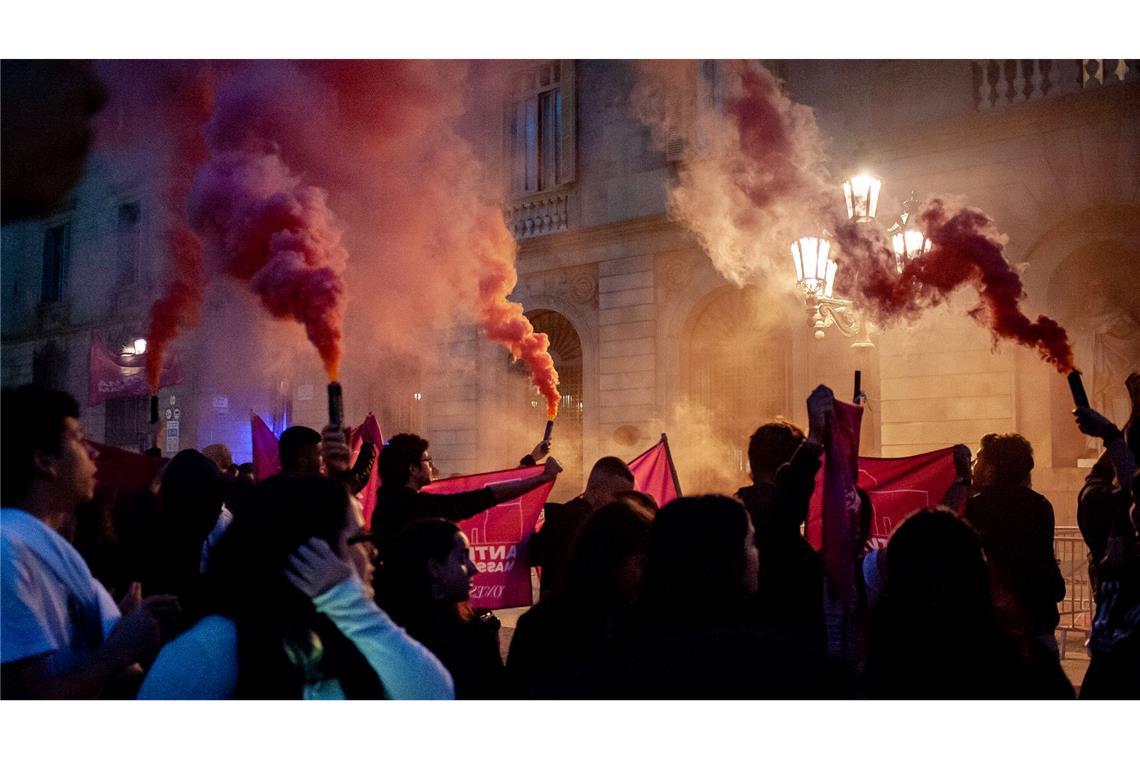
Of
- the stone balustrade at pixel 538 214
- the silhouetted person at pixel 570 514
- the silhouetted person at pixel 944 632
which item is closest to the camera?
the silhouetted person at pixel 944 632

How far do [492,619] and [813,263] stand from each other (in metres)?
5.04

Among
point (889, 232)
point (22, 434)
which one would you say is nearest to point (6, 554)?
point (22, 434)

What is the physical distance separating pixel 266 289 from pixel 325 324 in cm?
61

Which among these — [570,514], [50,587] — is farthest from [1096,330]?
[50,587]

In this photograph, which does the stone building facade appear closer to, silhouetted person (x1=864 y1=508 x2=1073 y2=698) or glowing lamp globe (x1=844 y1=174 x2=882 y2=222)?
glowing lamp globe (x1=844 y1=174 x2=882 y2=222)

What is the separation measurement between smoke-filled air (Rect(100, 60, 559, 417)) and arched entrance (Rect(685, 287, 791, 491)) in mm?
3446

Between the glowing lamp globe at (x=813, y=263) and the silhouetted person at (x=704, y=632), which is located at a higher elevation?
the glowing lamp globe at (x=813, y=263)

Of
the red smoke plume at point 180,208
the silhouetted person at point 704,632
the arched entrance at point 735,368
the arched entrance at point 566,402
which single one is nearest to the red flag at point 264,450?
the red smoke plume at point 180,208

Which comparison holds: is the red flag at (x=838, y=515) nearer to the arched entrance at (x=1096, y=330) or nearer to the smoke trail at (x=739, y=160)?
the smoke trail at (x=739, y=160)

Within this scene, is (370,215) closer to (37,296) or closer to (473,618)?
(473,618)

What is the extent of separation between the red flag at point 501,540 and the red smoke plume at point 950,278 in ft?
9.39

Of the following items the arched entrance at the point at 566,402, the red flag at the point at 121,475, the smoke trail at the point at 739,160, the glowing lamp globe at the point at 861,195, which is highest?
the smoke trail at the point at 739,160

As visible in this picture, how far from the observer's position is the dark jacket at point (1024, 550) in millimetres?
4219

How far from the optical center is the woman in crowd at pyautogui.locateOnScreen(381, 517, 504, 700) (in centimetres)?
292
